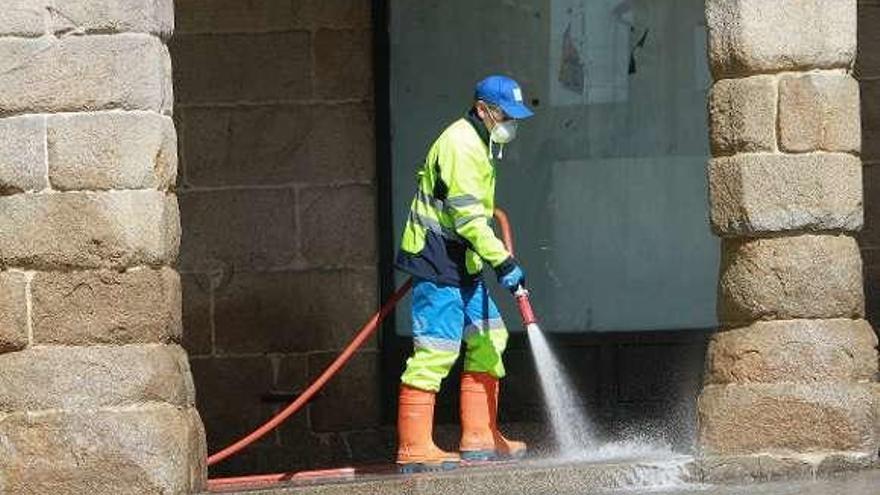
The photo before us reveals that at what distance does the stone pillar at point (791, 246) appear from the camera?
9961mm

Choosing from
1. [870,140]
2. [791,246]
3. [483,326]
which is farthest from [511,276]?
[870,140]

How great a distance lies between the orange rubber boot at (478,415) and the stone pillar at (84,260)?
144cm

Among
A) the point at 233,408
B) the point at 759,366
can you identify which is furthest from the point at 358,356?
the point at 759,366

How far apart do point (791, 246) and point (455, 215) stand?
138 centimetres

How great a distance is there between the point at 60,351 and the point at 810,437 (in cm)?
303

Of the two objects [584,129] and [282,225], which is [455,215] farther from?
[584,129]

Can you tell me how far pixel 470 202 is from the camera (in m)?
10.1

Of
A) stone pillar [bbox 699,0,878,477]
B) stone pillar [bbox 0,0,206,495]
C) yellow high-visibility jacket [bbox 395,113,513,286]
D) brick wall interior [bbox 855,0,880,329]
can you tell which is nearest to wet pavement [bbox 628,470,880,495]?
stone pillar [bbox 699,0,878,477]

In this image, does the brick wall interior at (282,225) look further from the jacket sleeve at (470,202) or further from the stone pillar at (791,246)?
the stone pillar at (791,246)

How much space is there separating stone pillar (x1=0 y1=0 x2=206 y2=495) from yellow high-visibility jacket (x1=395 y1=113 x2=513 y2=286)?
4.12ft

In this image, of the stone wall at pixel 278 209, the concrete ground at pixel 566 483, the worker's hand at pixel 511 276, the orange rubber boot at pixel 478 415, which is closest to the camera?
the concrete ground at pixel 566 483

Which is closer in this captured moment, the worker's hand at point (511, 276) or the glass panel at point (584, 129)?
the worker's hand at point (511, 276)

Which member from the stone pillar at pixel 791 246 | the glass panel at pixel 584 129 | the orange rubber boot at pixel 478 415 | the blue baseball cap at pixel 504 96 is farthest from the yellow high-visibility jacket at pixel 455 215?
the glass panel at pixel 584 129

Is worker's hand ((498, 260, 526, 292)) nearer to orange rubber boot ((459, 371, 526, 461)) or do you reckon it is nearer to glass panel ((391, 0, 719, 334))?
orange rubber boot ((459, 371, 526, 461))
